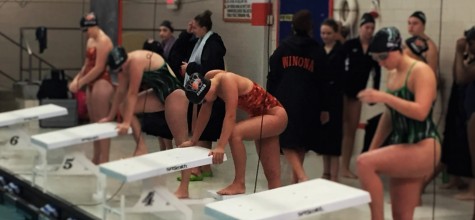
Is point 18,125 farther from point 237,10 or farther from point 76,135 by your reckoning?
point 237,10

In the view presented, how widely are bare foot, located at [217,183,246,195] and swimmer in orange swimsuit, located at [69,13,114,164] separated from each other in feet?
4.18

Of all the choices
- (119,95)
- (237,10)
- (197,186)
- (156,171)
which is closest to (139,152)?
(119,95)

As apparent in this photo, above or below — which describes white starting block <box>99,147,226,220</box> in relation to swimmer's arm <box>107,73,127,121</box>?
below

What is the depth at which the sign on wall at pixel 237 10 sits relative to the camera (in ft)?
19.5

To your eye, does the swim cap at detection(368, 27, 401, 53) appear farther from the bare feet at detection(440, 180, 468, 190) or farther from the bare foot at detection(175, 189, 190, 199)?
the bare foot at detection(175, 189, 190, 199)

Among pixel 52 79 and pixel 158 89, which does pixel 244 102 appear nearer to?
pixel 158 89

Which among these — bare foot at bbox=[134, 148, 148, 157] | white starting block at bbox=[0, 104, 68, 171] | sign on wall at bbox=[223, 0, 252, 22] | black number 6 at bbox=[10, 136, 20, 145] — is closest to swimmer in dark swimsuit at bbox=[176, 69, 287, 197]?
sign on wall at bbox=[223, 0, 252, 22]

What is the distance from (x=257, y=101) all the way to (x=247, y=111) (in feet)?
0.33

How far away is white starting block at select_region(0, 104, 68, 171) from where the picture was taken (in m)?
8.87

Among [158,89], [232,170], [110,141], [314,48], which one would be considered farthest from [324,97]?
[110,141]

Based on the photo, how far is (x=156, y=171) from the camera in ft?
20.1

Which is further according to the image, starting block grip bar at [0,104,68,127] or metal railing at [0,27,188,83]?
metal railing at [0,27,188,83]

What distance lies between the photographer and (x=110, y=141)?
7133mm

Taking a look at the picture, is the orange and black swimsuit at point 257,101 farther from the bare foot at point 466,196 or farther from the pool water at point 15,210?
the pool water at point 15,210
